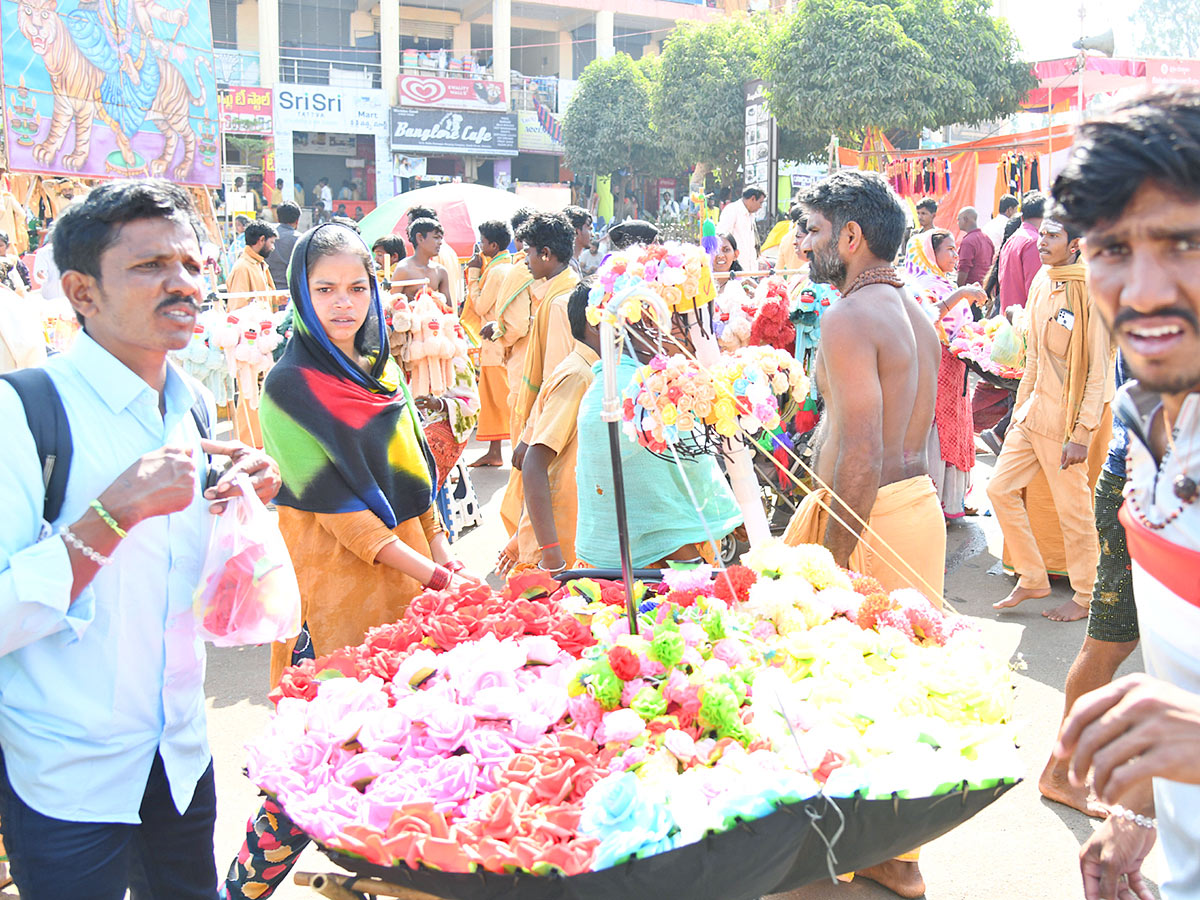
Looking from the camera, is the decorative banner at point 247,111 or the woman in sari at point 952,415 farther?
the decorative banner at point 247,111

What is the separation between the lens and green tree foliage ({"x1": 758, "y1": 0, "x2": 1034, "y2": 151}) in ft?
69.7

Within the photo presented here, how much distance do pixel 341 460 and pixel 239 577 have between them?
2.64ft

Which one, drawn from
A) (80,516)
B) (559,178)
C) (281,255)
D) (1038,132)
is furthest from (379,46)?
(80,516)

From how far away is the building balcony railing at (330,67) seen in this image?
3291 centimetres

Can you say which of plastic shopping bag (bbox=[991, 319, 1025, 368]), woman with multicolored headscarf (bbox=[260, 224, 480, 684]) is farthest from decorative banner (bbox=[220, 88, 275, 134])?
woman with multicolored headscarf (bbox=[260, 224, 480, 684])

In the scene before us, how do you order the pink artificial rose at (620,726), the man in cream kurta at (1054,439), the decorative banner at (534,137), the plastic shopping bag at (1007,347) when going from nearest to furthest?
the pink artificial rose at (620,726), the man in cream kurta at (1054,439), the plastic shopping bag at (1007,347), the decorative banner at (534,137)

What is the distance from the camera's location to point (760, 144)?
2398cm

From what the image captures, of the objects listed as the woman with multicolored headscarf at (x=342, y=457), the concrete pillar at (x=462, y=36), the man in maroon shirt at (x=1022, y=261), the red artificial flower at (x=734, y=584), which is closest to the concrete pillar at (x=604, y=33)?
the concrete pillar at (x=462, y=36)

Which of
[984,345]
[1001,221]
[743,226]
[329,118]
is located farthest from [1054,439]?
[329,118]

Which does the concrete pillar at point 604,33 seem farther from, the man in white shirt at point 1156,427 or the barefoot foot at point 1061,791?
the man in white shirt at point 1156,427

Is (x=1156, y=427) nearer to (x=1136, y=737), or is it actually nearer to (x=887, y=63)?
(x=1136, y=737)

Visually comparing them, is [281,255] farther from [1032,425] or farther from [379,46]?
[379,46]

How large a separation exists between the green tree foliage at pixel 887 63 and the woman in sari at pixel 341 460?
20.8 m

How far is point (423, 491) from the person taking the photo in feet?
9.87
